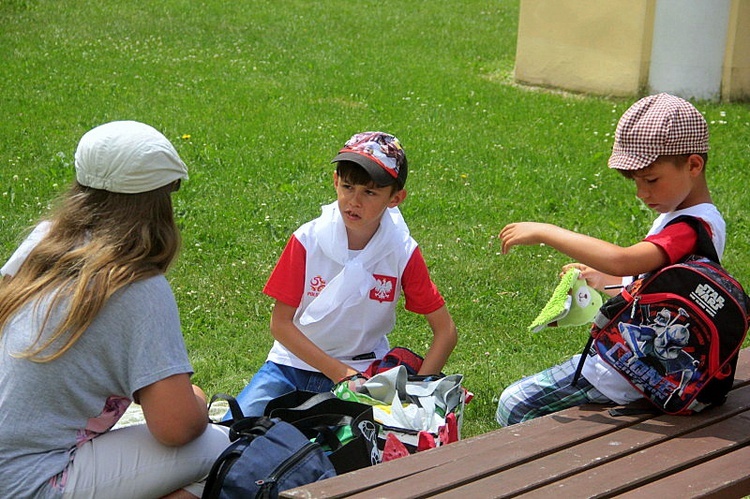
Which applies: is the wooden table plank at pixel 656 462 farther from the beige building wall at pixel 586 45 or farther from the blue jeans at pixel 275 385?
the beige building wall at pixel 586 45

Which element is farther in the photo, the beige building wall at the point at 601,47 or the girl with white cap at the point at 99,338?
the beige building wall at the point at 601,47

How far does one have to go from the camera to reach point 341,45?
41.2 ft

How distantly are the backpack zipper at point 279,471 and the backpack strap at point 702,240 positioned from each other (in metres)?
1.30

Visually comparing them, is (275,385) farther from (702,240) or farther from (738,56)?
(738,56)

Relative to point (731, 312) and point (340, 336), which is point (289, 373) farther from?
point (731, 312)

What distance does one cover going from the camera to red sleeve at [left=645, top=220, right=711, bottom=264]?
310 cm

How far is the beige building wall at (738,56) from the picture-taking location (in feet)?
32.9

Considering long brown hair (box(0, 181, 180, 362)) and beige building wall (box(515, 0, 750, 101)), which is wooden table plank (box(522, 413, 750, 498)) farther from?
beige building wall (box(515, 0, 750, 101))

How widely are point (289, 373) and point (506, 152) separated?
15.8 feet

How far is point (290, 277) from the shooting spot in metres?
3.74

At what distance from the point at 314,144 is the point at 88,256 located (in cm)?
550

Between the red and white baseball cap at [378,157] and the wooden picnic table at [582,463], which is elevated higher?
the red and white baseball cap at [378,157]

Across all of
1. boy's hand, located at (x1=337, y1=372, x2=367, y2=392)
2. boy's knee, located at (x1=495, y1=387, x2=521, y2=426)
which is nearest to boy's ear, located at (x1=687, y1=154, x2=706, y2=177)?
boy's knee, located at (x1=495, y1=387, x2=521, y2=426)

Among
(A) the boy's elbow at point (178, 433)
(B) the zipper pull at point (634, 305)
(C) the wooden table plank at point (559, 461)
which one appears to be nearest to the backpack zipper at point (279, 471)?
(A) the boy's elbow at point (178, 433)
